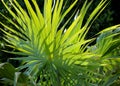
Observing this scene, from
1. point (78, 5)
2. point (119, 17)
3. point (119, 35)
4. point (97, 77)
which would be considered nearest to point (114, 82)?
A: point (97, 77)

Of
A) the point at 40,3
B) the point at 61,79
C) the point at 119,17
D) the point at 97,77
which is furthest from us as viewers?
the point at 119,17

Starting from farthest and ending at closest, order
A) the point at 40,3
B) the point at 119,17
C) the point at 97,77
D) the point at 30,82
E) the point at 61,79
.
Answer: the point at 119,17
the point at 40,3
the point at 97,77
the point at 61,79
the point at 30,82

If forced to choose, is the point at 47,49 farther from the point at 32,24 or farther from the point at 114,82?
the point at 114,82

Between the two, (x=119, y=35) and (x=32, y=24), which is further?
(x=119, y=35)

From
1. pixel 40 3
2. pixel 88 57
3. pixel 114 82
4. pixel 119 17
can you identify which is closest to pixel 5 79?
pixel 88 57

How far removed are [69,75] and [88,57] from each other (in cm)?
18

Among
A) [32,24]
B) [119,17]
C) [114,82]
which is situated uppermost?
[119,17]

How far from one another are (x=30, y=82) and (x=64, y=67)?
0.83 ft

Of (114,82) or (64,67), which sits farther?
(114,82)

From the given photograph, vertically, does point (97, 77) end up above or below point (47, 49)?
below

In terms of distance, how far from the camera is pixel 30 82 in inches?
104

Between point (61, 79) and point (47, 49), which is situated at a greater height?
point (47, 49)

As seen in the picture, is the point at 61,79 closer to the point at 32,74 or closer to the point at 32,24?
the point at 32,74

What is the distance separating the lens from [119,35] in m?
3.15
